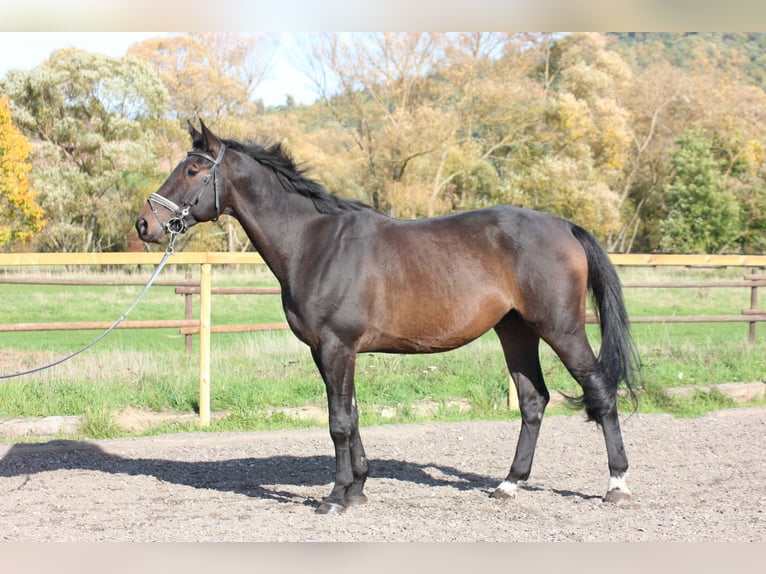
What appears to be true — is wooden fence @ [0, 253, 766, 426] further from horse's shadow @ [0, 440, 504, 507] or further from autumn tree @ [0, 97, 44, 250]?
autumn tree @ [0, 97, 44, 250]

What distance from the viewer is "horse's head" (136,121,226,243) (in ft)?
15.5

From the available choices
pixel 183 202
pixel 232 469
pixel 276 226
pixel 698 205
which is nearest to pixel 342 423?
pixel 276 226

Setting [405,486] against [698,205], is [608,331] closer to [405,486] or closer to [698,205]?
[405,486]

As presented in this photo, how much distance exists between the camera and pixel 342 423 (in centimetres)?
482

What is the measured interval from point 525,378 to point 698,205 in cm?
2886

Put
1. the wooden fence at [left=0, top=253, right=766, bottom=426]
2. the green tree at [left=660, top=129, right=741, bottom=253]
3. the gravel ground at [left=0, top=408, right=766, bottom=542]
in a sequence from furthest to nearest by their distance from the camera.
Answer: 1. the green tree at [left=660, top=129, right=741, bottom=253]
2. the wooden fence at [left=0, top=253, right=766, bottom=426]
3. the gravel ground at [left=0, top=408, right=766, bottom=542]

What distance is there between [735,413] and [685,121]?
31.9m

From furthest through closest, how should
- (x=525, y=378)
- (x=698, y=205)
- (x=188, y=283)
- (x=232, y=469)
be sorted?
1. (x=698, y=205)
2. (x=188, y=283)
3. (x=232, y=469)
4. (x=525, y=378)

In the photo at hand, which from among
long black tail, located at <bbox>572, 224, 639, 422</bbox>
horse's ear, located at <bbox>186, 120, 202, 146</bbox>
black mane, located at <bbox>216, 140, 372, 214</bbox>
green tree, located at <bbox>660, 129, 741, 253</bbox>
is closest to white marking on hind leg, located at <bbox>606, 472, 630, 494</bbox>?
long black tail, located at <bbox>572, 224, 639, 422</bbox>

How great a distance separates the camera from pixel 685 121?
3641 cm

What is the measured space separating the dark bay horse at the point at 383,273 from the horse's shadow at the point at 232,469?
716 mm

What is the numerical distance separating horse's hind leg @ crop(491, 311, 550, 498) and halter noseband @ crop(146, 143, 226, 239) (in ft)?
7.16

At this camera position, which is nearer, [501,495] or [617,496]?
[617,496]

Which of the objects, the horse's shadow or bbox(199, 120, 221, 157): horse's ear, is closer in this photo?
bbox(199, 120, 221, 157): horse's ear
